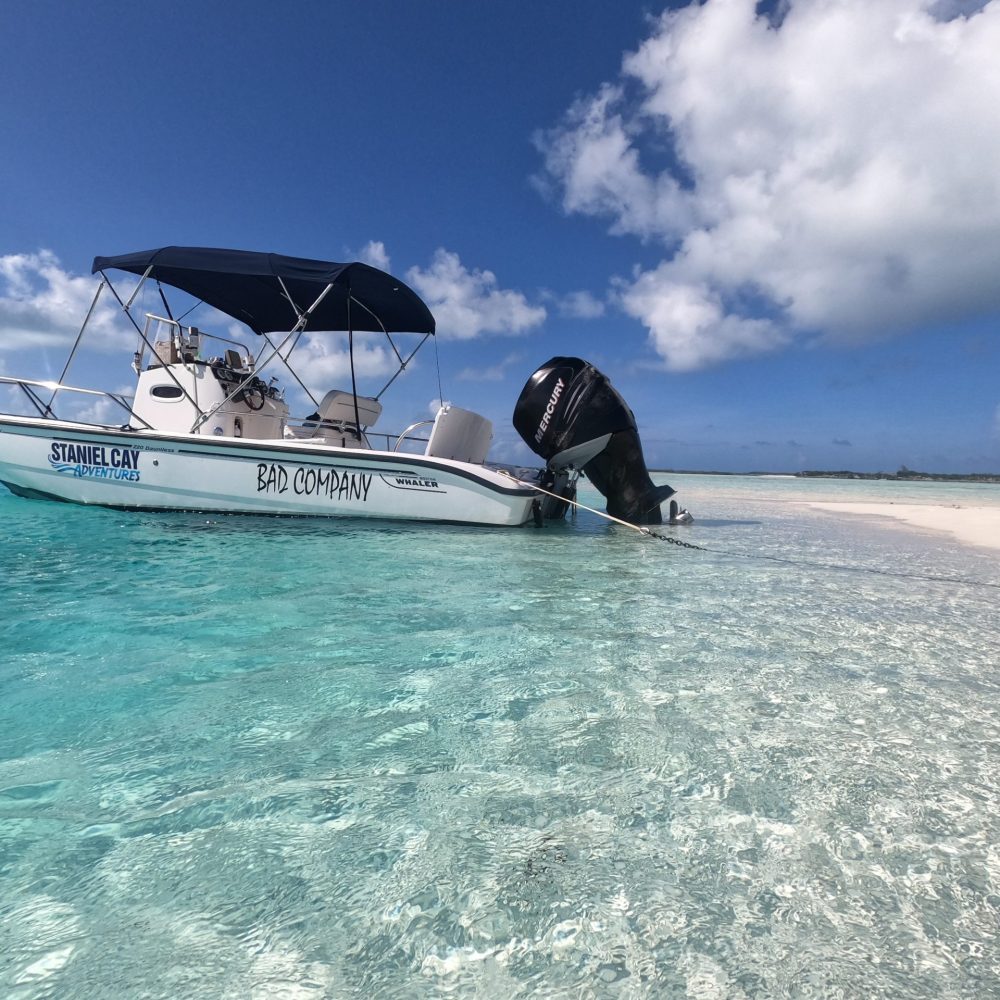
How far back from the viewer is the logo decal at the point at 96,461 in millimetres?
8438

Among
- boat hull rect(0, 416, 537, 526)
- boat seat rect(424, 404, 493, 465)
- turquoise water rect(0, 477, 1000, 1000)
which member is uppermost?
boat seat rect(424, 404, 493, 465)

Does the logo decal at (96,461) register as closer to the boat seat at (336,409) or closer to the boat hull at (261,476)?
the boat hull at (261,476)

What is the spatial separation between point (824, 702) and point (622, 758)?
107cm

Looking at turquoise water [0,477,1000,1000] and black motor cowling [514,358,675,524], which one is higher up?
black motor cowling [514,358,675,524]

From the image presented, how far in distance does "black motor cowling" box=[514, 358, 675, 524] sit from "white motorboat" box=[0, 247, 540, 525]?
2.41 ft

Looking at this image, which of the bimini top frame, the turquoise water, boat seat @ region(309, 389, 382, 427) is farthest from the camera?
boat seat @ region(309, 389, 382, 427)

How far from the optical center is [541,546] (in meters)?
7.14

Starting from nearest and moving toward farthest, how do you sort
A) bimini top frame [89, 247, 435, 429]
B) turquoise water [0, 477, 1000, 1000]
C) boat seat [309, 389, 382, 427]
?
turquoise water [0, 477, 1000, 1000] < bimini top frame [89, 247, 435, 429] < boat seat [309, 389, 382, 427]

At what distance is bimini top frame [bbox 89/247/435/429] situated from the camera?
8047mm

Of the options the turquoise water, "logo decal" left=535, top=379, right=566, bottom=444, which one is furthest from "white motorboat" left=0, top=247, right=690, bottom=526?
the turquoise water

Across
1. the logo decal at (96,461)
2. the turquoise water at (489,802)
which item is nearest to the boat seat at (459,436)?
the logo decal at (96,461)

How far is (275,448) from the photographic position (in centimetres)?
815

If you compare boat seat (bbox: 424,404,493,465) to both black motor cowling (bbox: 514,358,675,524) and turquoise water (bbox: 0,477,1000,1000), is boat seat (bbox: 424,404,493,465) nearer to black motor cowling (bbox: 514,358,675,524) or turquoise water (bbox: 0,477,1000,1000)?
black motor cowling (bbox: 514,358,675,524)

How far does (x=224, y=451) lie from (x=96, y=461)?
6.20ft
